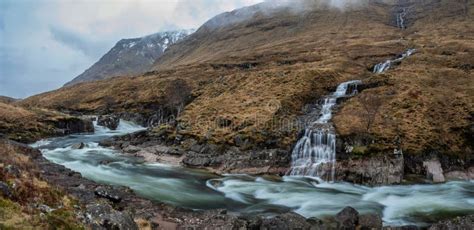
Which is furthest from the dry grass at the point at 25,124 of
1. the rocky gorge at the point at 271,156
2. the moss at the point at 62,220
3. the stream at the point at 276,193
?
the moss at the point at 62,220

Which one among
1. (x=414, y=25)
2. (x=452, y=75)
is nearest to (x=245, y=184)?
(x=452, y=75)

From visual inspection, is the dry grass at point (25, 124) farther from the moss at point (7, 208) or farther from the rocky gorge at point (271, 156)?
the moss at point (7, 208)

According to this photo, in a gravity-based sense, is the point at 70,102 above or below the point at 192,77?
below

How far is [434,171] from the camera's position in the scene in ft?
141

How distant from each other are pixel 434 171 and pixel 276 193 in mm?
18613

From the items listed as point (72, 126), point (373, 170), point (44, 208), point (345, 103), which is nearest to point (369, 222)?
point (44, 208)

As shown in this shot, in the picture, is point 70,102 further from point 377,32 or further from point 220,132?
point 377,32

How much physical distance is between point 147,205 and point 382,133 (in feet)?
104

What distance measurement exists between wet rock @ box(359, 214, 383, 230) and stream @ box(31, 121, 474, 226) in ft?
11.3

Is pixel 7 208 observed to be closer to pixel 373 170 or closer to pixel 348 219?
pixel 348 219

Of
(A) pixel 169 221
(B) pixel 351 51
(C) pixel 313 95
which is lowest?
(A) pixel 169 221

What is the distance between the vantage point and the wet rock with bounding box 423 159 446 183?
138 ft

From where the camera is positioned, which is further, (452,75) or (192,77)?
(192,77)

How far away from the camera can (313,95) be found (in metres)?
70.1
